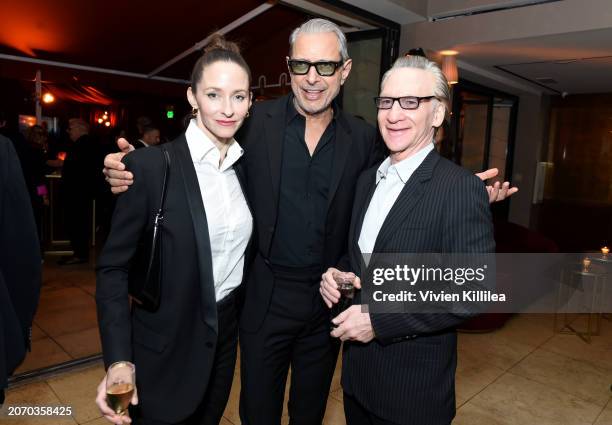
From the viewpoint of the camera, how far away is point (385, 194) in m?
1.57

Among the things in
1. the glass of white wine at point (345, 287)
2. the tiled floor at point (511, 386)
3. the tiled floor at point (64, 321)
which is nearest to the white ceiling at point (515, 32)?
the tiled floor at point (511, 386)

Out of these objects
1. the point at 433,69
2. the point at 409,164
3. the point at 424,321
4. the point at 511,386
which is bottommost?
the point at 511,386

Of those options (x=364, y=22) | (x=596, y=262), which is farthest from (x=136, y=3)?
(x=596, y=262)

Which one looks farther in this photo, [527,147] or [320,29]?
[527,147]

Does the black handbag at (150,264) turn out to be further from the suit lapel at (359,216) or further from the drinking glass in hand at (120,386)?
the suit lapel at (359,216)

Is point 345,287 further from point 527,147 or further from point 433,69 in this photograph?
point 527,147

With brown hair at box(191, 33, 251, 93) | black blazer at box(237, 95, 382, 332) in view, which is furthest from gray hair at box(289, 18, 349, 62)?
brown hair at box(191, 33, 251, 93)

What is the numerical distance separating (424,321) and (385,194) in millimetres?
442

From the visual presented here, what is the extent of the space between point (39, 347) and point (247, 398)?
2.48 meters

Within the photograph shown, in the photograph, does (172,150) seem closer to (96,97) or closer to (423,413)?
(423,413)

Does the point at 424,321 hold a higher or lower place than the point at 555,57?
lower

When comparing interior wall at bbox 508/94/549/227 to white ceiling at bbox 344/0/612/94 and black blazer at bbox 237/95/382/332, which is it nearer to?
white ceiling at bbox 344/0/612/94

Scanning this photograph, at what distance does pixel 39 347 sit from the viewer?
3604 mm

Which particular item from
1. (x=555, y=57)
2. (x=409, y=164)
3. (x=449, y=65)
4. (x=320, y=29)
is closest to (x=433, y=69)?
(x=409, y=164)
